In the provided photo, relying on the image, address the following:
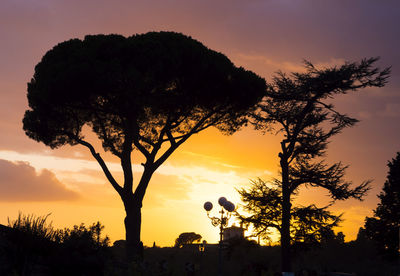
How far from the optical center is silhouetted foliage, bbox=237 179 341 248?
102 feet

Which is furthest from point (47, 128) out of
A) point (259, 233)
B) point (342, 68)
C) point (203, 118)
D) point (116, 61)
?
point (342, 68)

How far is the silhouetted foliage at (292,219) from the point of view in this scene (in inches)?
1222

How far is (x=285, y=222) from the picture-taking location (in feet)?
102

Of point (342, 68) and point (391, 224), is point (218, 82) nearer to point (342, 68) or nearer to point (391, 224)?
point (342, 68)

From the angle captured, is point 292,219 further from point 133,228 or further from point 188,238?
point 188,238

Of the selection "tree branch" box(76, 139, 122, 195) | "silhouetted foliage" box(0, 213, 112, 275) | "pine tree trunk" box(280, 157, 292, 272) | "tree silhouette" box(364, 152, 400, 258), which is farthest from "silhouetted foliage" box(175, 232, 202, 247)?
"silhouetted foliage" box(0, 213, 112, 275)

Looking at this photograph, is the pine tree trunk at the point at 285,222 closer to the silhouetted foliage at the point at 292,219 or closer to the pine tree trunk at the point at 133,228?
the silhouetted foliage at the point at 292,219

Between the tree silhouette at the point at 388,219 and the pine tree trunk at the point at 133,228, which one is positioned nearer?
the pine tree trunk at the point at 133,228

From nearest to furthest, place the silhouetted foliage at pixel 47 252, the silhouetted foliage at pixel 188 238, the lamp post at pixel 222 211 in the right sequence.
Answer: the silhouetted foliage at pixel 47 252
the lamp post at pixel 222 211
the silhouetted foliage at pixel 188 238

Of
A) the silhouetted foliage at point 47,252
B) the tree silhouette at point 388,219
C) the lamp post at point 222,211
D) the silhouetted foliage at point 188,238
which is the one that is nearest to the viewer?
the silhouetted foliage at point 47,252

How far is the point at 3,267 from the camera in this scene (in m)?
16.7

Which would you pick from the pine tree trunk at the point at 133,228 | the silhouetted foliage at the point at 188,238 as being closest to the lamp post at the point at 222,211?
the pine tree trunk at the point at 133,228

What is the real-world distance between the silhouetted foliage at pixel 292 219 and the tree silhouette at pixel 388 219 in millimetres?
10782

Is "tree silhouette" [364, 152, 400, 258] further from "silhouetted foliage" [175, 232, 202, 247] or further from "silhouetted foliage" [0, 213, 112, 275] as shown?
"silhouetted foliage" [175, 232, 202, 247]
